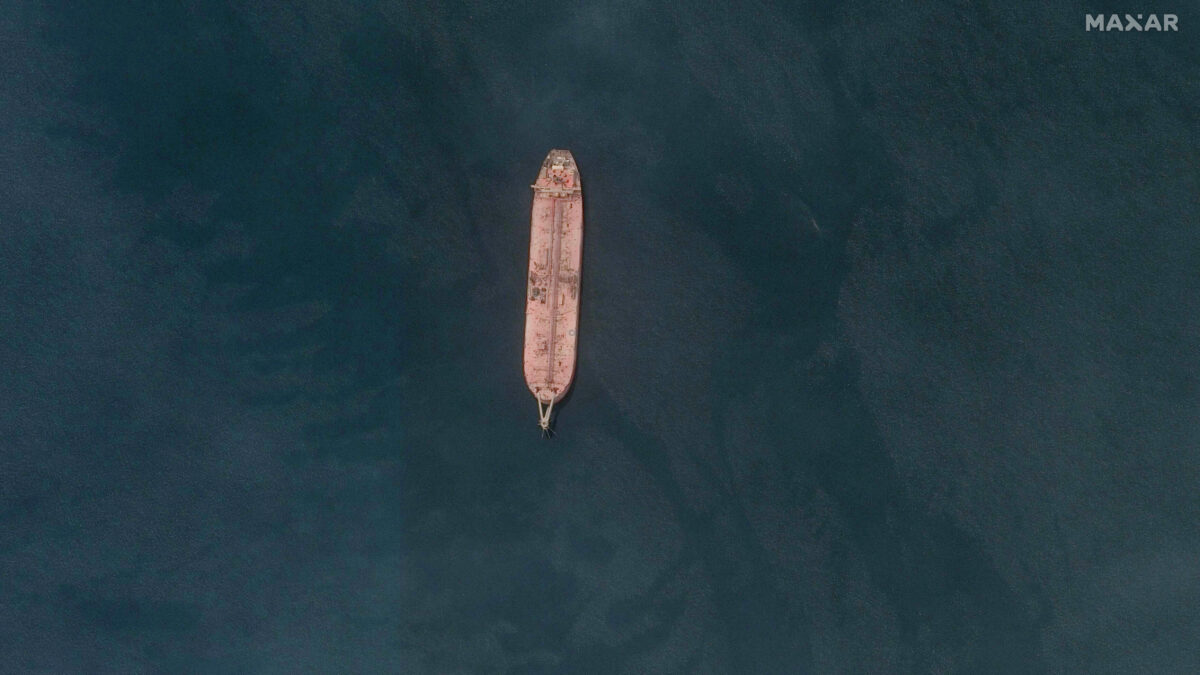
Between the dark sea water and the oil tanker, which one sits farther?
the dark sea water

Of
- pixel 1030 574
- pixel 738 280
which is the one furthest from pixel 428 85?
pixel 1030 574

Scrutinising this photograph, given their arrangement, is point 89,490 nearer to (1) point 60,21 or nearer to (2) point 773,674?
(1) point 60,21
